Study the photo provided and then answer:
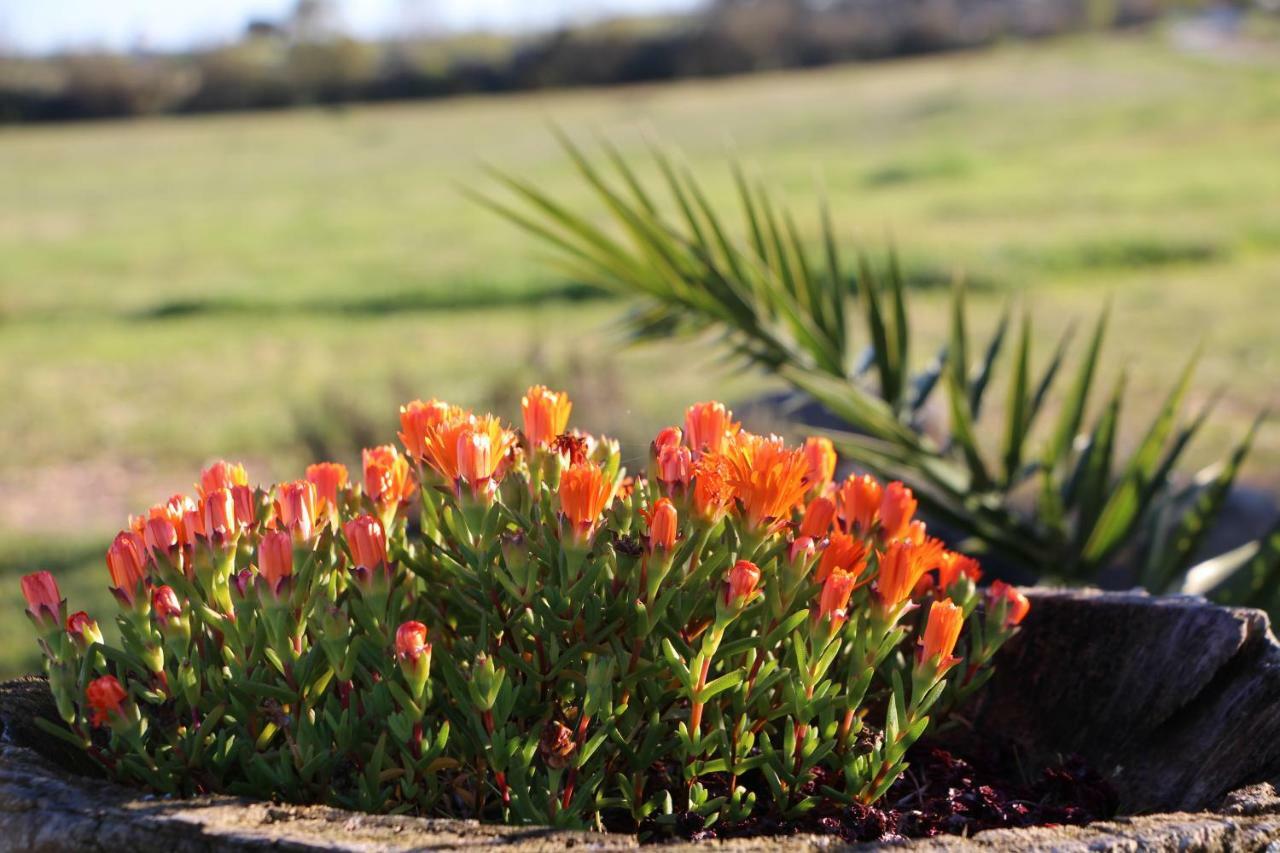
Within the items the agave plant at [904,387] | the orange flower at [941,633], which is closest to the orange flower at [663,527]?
the orange flower at [941,633]

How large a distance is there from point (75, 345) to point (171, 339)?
710 millimetres

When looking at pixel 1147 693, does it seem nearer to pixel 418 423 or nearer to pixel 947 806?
pixel 947 806

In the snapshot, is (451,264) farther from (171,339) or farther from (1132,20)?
(1132,20)

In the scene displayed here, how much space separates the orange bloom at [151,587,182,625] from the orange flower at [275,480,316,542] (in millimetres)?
114

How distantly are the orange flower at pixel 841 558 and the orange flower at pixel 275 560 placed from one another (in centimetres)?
46

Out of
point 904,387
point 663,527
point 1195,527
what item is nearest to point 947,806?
point 663,527

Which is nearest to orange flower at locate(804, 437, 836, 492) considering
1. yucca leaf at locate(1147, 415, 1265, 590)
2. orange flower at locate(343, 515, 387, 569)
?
orange flower at locate(343, 515, 387, 569)

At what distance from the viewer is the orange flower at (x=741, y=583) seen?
111 cm

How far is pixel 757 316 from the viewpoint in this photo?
250 centimetres

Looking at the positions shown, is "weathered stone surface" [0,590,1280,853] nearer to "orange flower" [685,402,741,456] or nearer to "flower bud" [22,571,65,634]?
"flower bud" [22,571,65,634]

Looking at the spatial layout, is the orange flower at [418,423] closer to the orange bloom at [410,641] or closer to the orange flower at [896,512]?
the orange bloom at [410,641]

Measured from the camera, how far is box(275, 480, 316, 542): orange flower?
1.20 m

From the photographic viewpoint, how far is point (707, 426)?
50.8 inches

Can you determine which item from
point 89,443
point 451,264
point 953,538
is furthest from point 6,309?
point 953,538
